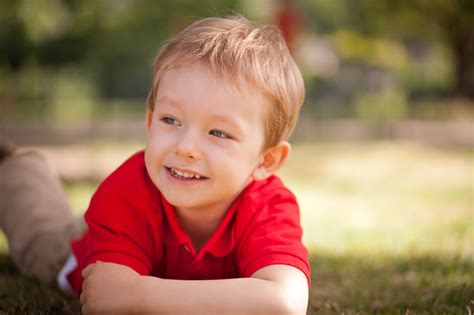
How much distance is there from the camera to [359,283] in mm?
2863

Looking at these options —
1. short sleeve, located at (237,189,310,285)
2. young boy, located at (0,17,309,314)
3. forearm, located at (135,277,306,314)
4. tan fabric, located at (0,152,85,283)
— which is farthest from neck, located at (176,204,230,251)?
tan fabric, located at (0,152,85,283)

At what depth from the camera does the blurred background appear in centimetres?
319

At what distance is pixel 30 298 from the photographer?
2336mm

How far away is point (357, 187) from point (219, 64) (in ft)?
16.6

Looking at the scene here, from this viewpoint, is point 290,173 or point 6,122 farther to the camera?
point 6,122

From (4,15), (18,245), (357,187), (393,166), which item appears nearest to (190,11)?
(4,15)

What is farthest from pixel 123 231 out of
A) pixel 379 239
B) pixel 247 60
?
pixel 379 239

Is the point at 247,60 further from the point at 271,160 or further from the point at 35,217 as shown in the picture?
the point at 35,217

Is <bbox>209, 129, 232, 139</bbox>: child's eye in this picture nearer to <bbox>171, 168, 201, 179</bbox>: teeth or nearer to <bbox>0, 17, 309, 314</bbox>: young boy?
<bbox>0, 17, 309, 314</bbox>: young boy

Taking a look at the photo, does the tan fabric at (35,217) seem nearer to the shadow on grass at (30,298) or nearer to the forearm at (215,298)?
the shadow on grass at (30,298)

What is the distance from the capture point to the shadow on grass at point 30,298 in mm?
2145

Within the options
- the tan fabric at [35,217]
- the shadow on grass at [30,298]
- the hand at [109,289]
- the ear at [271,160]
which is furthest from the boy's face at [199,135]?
the tan fabric at [35,217]

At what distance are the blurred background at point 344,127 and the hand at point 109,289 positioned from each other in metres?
0.81

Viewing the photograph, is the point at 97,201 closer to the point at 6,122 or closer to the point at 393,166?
the point at 393,166
